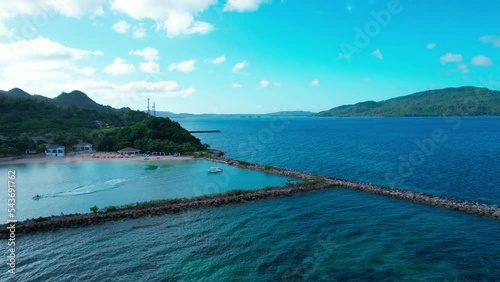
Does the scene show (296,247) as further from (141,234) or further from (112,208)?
(112,208)

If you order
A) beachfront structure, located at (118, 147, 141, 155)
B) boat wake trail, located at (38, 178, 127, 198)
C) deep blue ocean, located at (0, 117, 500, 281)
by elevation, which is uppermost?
beachfront structure, located at (118, 147, 141, 155)

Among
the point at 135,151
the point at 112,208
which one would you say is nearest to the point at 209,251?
the point at 112,208

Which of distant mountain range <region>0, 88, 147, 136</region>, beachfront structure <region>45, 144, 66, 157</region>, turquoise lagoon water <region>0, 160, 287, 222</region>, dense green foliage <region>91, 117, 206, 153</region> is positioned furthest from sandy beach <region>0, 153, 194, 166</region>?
distant mountain range <region>0, 88, 147, 136</region>

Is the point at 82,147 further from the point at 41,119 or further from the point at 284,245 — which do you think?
the point at 284,245

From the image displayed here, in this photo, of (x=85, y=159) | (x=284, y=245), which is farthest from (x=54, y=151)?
(x=284, y=245)

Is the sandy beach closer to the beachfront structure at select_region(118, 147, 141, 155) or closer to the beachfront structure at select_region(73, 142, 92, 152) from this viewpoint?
the beachfront structure at select_region(118, 147, 141, 155)

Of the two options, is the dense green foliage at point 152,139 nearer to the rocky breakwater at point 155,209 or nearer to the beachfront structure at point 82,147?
the beachfront structure at point 82,147
